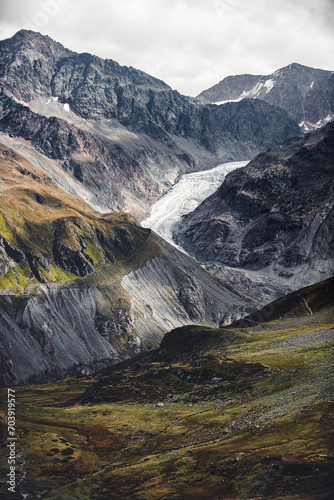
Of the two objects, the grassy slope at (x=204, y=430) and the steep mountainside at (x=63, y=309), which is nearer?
the grassy slope at (x=204, y=430)

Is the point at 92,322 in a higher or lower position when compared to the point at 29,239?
lower

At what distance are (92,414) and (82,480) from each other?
30354mm

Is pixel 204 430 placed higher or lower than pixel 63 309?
lower

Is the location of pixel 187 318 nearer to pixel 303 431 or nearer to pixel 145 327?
pixel 145 327

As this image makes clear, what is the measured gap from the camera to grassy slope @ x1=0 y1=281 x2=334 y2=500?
1610 inches

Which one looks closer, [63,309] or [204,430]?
[204,430]

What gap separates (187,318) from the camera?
19575cm

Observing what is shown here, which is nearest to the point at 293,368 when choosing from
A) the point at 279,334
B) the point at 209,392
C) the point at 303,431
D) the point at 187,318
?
the point at 209,392

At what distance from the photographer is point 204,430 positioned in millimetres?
56781

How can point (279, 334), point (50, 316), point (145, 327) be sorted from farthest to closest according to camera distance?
point (145, 327), point (50, 316), point (279, 334)

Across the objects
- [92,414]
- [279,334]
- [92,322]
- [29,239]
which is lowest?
[279,334]

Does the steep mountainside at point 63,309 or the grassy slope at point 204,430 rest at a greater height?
the steep mountainside at point 63,309

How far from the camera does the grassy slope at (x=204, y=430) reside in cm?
4091

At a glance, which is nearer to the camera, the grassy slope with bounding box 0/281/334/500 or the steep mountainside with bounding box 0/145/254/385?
the grassy slope with bounding box 0/281/334/500
